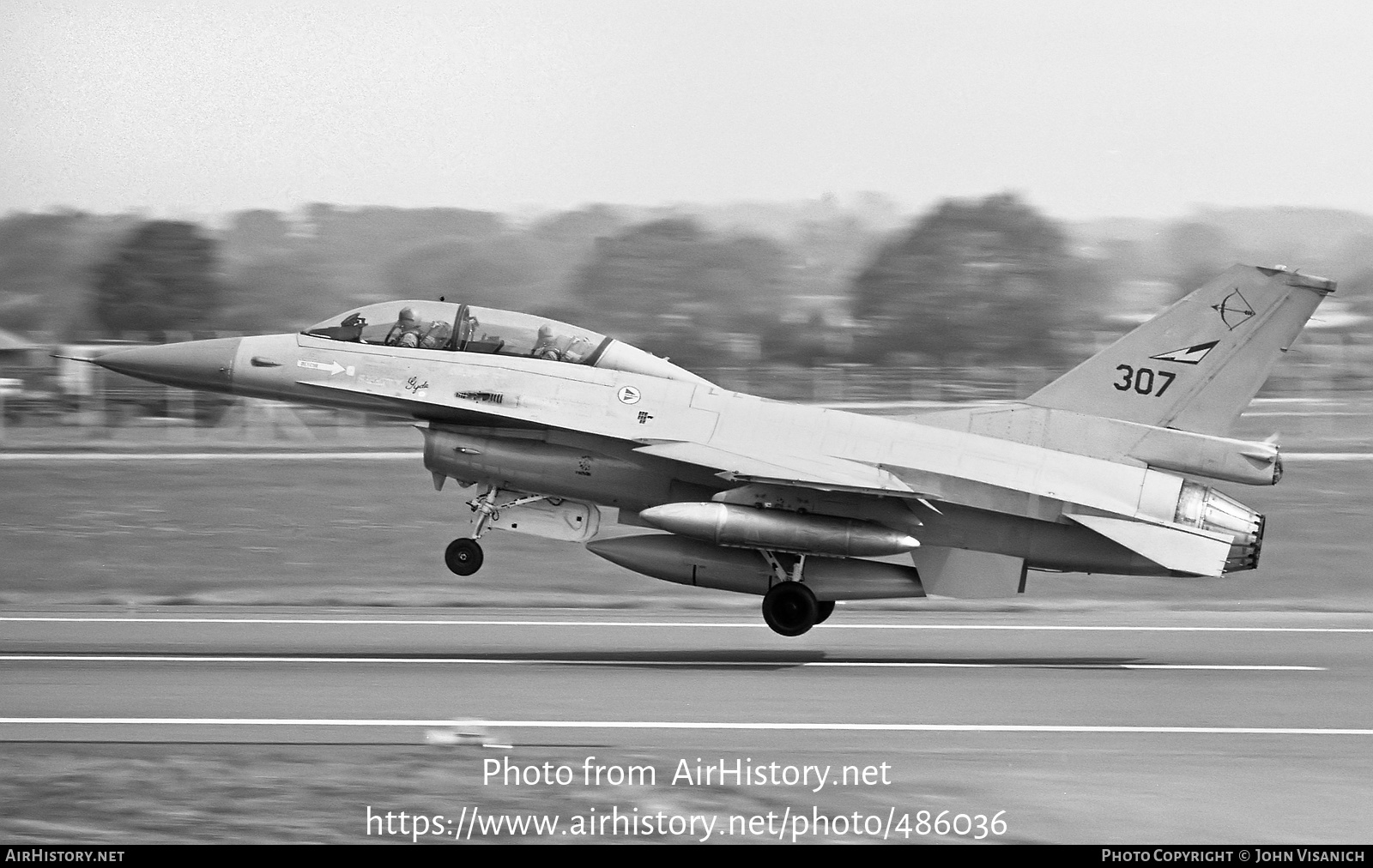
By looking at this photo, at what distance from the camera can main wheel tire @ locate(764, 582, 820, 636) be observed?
15336 millimetres

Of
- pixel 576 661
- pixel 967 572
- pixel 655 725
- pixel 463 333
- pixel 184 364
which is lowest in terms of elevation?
pixel 576 661

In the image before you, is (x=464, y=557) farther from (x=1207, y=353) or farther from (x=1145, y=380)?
(x=1207, y=353)

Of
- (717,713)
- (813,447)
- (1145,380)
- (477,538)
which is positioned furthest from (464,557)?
(1145,380)

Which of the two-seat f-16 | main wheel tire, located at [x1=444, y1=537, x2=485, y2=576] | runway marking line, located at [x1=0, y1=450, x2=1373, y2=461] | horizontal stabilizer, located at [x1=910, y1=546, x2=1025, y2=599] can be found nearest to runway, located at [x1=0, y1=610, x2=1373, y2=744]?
horizontal stabilizer, located at [x1=910, y1=546, x2=1025, y2=599]

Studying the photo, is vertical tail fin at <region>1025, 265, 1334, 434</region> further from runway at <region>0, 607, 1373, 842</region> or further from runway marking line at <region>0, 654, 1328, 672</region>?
runway at <region>0, 607, 1373, 842</region>

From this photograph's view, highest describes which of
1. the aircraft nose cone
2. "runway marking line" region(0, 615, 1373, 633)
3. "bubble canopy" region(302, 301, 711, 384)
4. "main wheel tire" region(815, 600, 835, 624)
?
"bubble canopy" region(302, 301, 711, 384)

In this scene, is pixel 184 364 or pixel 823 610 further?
pixel 823 610

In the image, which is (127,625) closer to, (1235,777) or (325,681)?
(325,681)

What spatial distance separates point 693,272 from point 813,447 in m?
23.3

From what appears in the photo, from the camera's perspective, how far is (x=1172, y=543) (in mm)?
15000

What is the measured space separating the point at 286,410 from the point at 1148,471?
19.1m

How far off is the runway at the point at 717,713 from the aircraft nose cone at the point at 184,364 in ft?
9.75

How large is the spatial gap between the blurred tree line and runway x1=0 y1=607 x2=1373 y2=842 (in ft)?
59.7
